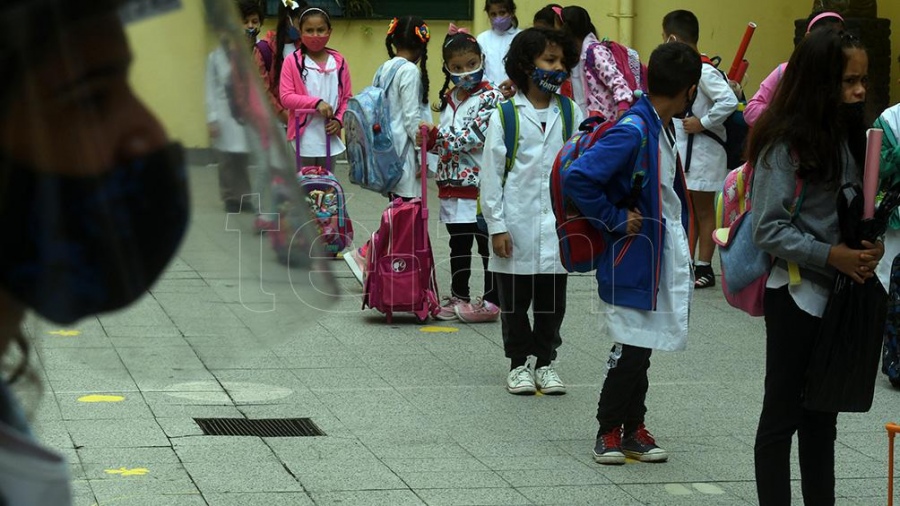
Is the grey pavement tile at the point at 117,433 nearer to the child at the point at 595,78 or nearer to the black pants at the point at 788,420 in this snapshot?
the black pants at the point at 788,420

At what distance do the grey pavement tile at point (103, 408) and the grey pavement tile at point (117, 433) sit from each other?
7 centimetres

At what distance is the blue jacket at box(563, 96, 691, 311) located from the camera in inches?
223

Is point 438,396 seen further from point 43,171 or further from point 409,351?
point 43,171

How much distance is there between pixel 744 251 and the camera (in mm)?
4750

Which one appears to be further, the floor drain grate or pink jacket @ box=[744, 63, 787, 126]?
pink jacket @ box=[744, 63, 787, 126]

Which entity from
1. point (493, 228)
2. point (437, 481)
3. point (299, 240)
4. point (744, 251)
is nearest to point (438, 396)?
point (493, 228)

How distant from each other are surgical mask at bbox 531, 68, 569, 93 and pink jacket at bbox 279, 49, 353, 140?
421 centimetres

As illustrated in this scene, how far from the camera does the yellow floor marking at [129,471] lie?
17.7 feet

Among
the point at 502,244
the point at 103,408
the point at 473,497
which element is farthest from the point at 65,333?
the point at 502,244

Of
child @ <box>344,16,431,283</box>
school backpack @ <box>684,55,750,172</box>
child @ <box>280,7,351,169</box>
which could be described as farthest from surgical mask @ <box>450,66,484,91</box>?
child @ <box>280,7,351,169</box>

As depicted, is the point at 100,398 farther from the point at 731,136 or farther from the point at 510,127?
the point at 731,136

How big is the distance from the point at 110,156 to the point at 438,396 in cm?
563

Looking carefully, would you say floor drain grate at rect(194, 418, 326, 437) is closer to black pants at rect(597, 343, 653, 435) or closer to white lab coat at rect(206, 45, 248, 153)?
black pants at rect(597, 343, 653, 435)

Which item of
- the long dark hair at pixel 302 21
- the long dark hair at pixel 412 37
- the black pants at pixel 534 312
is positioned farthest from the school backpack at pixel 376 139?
the black pants at pixel 534 312
